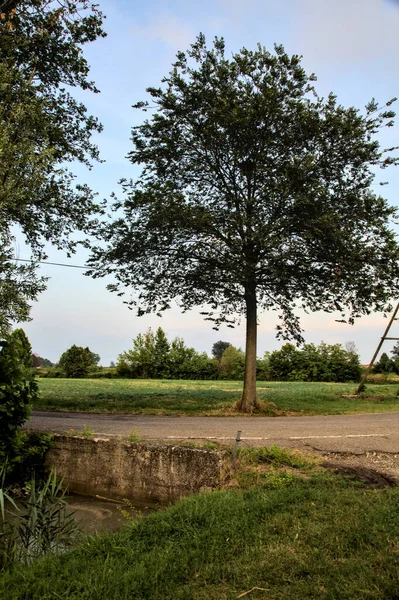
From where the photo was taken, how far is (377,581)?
11.2 ft

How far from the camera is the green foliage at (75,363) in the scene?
2111 inches

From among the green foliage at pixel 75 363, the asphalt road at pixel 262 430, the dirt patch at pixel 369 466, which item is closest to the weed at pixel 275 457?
the dirt patch at pixel 369 466

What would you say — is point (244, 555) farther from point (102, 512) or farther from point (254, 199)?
point (254, 199)

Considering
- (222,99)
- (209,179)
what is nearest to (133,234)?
(209,179)

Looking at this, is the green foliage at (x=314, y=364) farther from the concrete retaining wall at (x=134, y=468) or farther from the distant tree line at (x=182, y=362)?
the concrete retaining wall at (x=134, y=468)

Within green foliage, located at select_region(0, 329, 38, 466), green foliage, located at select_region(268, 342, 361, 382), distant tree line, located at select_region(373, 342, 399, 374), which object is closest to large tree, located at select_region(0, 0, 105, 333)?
green foliage, located at select_region(0, 329, 38, 466)

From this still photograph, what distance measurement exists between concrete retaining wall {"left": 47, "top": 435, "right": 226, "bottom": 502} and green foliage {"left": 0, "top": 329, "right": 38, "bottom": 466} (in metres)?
1.10

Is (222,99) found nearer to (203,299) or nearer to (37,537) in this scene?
(203,299)

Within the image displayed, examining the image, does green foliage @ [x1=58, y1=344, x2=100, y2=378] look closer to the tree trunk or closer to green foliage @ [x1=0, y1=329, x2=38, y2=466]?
the tree trunk

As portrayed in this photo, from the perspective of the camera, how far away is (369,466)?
6.84 m

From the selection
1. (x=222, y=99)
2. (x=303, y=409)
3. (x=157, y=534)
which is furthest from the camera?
(x=303, y=409)

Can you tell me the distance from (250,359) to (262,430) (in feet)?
20.5

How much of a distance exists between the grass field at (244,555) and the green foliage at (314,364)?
4317 cm

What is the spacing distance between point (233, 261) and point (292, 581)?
11917 mm
